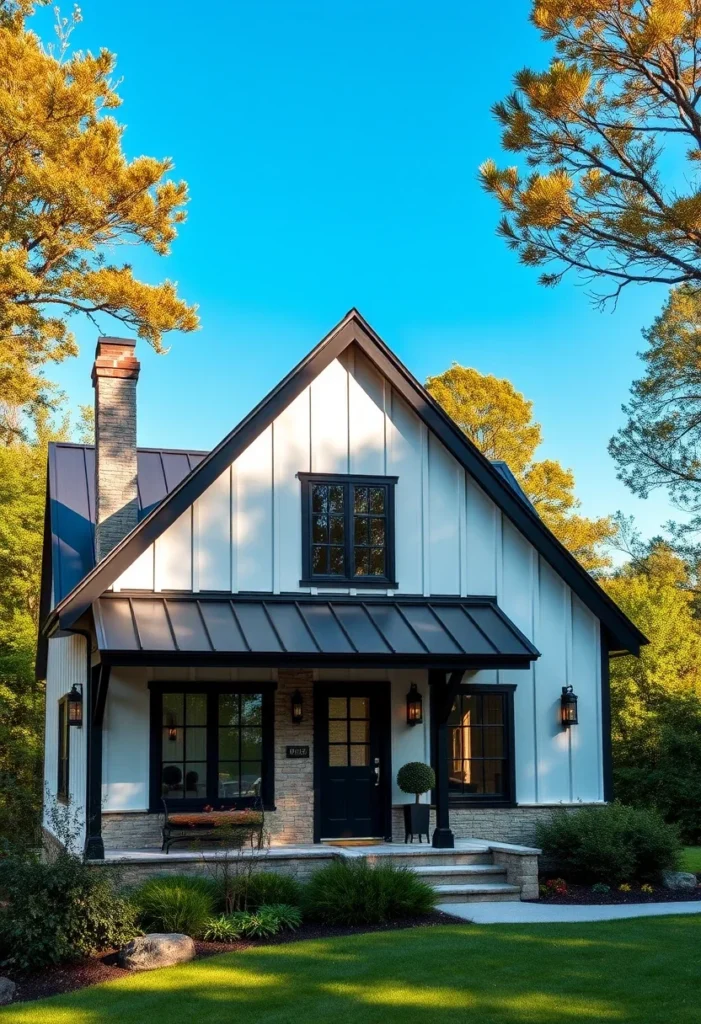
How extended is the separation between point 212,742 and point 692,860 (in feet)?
26.8

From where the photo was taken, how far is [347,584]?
15172mm

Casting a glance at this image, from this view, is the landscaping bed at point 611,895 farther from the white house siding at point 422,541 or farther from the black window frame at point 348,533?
the black window frame at point 348,533

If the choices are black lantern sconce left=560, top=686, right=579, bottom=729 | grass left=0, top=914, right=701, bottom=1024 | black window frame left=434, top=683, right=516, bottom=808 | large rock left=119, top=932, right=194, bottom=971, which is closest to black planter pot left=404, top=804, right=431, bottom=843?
black window frame left=434, top=683, right=516, bottom=808

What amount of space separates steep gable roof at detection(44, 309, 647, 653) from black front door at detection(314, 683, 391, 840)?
3.02 metres

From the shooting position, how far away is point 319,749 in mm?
14984

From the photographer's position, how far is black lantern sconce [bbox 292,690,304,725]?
14.9 m

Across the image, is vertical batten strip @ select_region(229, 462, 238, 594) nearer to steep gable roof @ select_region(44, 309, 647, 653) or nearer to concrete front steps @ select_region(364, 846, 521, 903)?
steep gable roof @ select_region(44, 309, 647, 653)

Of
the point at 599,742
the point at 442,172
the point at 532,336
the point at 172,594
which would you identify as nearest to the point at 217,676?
the point at 172,594

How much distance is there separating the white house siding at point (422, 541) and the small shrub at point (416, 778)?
24.4 inches

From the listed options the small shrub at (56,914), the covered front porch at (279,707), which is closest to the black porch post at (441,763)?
the covered front porch at (279,707)

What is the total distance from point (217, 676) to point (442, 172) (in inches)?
516

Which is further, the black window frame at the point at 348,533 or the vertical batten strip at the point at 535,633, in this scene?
the vertical batten strip at the point at 535,633

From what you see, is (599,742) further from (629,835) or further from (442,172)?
(442,172)

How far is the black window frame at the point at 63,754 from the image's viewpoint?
53.7 feet
